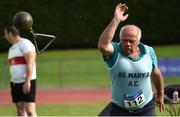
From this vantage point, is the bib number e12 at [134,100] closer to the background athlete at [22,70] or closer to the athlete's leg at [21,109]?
the background athlete at [22,70]

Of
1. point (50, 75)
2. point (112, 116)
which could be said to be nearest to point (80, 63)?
point (50, 75)

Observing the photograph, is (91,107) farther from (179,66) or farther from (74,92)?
(179,66)

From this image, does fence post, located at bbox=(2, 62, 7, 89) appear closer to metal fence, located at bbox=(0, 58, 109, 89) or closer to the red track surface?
metal fence, located at bbox=(0, 58, 109, 89)

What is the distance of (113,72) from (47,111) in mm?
6186

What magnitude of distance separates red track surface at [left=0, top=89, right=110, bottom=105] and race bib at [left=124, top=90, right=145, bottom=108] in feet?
27.0

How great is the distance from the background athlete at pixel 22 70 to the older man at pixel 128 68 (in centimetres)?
257

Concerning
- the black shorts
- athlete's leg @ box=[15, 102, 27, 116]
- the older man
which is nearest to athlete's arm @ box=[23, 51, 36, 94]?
the black shorts

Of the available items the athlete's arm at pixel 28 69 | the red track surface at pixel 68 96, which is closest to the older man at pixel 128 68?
the athlete's arm at pixel 28 69

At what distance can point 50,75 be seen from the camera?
21.7 meters

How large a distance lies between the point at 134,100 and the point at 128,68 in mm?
353

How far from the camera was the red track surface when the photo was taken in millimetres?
15743

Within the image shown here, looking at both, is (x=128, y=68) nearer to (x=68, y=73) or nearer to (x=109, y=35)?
(x=109, y=35)

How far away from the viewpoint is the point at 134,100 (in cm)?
718

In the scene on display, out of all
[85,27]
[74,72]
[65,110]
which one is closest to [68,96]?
[65,110]
